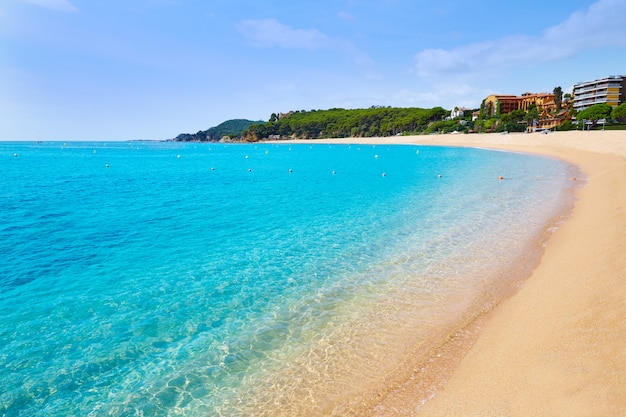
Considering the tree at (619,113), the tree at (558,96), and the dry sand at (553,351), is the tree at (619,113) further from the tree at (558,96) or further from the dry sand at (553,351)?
the dry sand at (553,351)

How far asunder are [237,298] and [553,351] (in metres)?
8.08

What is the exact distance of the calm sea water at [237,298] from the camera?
715 centimetres

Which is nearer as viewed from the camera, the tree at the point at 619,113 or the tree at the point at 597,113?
the tree at the point at 619,113

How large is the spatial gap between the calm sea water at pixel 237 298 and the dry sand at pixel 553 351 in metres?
0.96

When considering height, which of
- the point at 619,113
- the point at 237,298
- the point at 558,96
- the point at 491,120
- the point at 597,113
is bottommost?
the point at 237,298

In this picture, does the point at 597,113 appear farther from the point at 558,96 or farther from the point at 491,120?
the point at 558,96

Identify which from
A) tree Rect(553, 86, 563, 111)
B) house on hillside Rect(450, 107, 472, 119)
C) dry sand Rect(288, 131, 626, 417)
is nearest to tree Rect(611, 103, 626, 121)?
tree Rect(553, 86, 563, 111)

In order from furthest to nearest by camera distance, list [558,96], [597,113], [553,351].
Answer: [558,96] → [597,113] → [553,351]

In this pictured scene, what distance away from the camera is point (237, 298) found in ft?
35.9

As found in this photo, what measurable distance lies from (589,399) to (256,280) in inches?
361

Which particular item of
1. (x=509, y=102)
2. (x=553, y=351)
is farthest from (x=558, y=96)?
(x=553, y=351)

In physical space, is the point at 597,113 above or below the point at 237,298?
above

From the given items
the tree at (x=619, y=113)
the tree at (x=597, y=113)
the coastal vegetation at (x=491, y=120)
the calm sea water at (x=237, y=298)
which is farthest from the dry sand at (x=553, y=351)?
the tree at (x=619, y=113)

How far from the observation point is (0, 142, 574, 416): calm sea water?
282 inches
